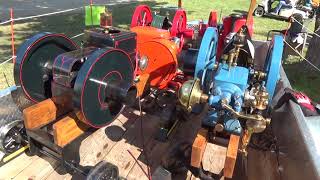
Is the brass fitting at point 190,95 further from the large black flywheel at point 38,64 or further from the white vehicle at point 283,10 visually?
the white vehicle at point 283,10

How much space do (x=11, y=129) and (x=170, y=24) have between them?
6.94 feet

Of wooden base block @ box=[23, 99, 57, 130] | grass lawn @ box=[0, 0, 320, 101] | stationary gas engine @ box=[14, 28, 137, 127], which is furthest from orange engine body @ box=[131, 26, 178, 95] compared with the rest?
grass lawn @ box=[0, 0, 320, 101]

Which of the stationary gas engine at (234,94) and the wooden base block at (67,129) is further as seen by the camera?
the wooden base block at (67,129)

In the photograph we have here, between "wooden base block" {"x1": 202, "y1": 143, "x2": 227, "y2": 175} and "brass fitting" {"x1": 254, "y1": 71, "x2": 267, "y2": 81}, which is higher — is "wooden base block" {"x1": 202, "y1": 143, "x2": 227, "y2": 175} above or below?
below

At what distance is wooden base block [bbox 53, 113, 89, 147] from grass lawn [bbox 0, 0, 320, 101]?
249 cm

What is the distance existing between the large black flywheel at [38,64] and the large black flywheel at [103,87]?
466 mm

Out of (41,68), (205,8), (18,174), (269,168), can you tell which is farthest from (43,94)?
(205,8)

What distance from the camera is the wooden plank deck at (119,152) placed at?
238cm

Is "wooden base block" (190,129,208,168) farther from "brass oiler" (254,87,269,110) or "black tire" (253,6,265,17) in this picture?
"black tire" (253,6,265,17)

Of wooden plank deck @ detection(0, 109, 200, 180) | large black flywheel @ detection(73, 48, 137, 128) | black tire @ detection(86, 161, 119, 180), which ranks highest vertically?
large black flywheel @ detection(73, 48, 137, 128)

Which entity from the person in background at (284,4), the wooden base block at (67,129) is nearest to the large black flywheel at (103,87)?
the wooden base block at (67,129)

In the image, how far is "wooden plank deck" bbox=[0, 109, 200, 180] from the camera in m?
2.38

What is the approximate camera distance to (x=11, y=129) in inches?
97.7

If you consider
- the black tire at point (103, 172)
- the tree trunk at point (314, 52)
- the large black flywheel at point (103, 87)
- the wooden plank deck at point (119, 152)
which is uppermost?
the large black flywheel at point (103, 87)
